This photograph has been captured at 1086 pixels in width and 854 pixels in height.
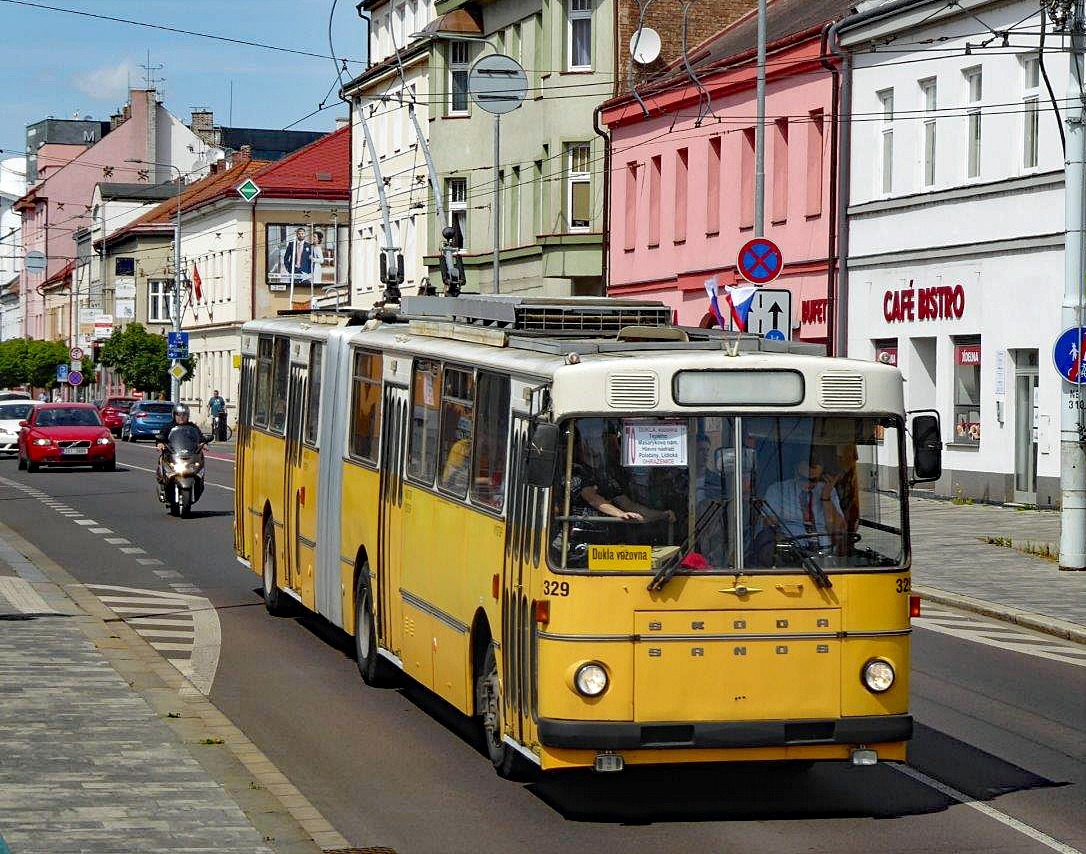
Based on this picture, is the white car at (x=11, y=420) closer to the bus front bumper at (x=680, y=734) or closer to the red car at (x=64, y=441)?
the red car at (x=64, y=441)

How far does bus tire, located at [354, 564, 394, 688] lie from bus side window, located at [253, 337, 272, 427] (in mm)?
4870

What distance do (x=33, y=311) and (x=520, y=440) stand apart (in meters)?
152

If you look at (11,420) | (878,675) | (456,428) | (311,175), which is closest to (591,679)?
(878,675)

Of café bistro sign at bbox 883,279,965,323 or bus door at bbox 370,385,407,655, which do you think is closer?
bus door at bbox 370,385,407,655

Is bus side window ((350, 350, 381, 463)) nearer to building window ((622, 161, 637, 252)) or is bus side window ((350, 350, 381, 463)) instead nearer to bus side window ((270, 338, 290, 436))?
bus side window ((270, 338, 290, 436))

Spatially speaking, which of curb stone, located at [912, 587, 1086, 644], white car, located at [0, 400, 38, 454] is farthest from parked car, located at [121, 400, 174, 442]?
curb stone, located at [912, 587, 1086, 644]

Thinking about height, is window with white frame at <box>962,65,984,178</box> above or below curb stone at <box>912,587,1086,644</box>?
above

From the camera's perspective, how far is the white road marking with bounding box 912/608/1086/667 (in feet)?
56.9

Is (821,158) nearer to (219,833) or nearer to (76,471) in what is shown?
(76,471)

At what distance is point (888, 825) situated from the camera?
32.6 feet

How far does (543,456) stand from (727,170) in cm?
3627

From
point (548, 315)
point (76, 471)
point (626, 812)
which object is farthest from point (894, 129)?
point (626, 812)

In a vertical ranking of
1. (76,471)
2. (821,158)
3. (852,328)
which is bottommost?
(76,471)

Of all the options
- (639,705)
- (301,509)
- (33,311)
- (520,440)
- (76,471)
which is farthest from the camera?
(33,311)
